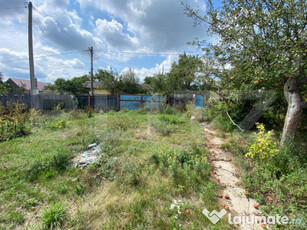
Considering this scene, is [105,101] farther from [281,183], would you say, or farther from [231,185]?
[281,183]

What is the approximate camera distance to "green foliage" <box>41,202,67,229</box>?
54.6 inches

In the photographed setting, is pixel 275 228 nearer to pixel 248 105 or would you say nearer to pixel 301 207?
pixel 301 207

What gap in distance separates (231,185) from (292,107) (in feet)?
6.91

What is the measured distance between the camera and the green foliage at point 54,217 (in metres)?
1.39

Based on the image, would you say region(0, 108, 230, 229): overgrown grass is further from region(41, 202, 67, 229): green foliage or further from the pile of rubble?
the pile of rubble

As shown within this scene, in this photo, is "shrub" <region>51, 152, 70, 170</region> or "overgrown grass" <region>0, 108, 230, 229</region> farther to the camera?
"shrub" <region>51, 152, 70, 170</region>

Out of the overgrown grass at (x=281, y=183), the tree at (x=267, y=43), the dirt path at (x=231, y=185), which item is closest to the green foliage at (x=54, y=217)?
the dirt path at (x=231, y=185)

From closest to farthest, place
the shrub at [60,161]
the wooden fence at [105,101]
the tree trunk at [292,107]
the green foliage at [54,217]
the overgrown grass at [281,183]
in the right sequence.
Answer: the green foliage at [54,217] < the overgrown grass at [281,183] < the shrub at [60,161] < the tree trunk at [292,107] < the wooden fence at [105,101]

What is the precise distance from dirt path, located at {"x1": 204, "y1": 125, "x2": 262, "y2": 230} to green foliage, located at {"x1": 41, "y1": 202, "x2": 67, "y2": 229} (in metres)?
2.01

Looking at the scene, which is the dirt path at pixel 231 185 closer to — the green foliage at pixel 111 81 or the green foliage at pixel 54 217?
the green foliage at pixel 54 217

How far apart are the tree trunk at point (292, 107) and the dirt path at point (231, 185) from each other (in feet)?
4.05

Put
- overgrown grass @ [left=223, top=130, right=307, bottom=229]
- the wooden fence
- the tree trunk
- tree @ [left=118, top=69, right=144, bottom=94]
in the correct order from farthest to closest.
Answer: tree @ [left=118, top=69, right=144, bottom=94] < the wooden fence < the tree trunk < overgrown grass @ [left=223, top=130, right=307, bottom=229]

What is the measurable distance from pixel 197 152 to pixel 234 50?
8.22 feet

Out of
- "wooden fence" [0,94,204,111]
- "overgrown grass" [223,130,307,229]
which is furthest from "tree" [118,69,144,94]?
"overgrown grass" [223,130,307,229]
